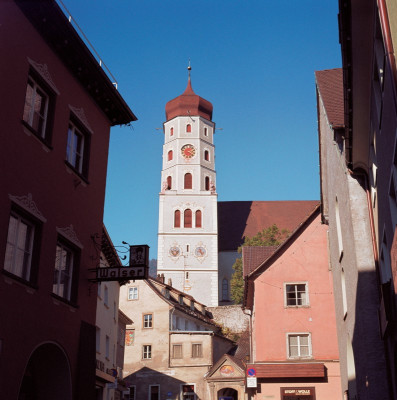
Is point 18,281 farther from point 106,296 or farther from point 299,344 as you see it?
point 299,344

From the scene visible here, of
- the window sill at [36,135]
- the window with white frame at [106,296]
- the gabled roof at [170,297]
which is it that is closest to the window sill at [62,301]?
the window sill at [36,135]

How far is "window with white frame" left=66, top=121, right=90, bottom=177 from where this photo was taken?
596 inches

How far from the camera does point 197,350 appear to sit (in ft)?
157

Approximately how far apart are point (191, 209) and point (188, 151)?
819cm

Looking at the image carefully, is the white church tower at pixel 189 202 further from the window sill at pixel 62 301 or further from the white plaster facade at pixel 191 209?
the window sill at pixel 62 301

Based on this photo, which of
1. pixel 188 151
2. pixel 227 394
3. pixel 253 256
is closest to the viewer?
pixel 253 256

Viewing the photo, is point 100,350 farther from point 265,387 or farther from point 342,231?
point 342,231

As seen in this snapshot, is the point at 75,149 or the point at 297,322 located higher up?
the point at 75,149

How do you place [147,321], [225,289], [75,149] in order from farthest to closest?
1. [225,289]
2. [147,321]
3. [75,149]

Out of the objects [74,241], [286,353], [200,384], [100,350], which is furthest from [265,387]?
[200,384]

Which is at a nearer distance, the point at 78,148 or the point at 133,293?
the point at 78,148

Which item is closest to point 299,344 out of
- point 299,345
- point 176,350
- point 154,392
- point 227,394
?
point 299,345

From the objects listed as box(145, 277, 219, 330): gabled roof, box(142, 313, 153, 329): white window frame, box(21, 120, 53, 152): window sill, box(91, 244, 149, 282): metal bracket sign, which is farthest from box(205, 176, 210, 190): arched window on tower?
box(21, 120, 53, 152): window sill

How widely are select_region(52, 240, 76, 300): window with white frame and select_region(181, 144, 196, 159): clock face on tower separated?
216 feet
